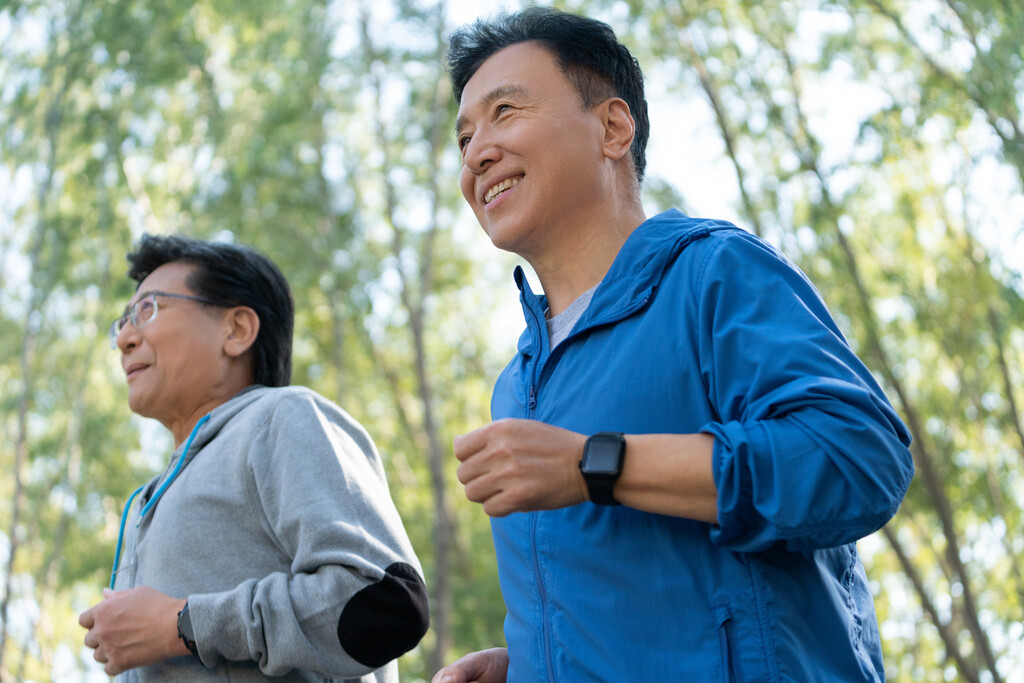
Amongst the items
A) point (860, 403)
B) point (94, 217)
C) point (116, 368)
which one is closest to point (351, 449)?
point (860, 403)

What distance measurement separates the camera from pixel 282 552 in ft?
6.92

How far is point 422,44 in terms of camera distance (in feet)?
39.7

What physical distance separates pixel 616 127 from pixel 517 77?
0.70 feet

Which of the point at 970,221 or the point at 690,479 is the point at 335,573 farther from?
the point at 970,221

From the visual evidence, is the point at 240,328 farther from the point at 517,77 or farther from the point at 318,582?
the point at 517,77

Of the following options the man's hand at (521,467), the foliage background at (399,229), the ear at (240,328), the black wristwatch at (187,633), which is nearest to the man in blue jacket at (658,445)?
the man's hand at (521,467)

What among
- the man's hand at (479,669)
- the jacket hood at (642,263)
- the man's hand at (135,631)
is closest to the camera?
the jacket hood at (642,263)

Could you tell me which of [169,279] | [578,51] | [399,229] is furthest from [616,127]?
[399,229]

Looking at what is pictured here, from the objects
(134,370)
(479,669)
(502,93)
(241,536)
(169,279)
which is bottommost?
(479,669)

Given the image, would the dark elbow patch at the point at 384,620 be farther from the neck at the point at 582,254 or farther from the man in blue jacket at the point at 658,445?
the neck at the point at 582,254

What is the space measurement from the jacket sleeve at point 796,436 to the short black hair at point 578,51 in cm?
68

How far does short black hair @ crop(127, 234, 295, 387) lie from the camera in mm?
2643

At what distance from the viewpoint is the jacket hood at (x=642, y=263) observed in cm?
151

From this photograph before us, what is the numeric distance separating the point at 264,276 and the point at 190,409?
0.44 m
